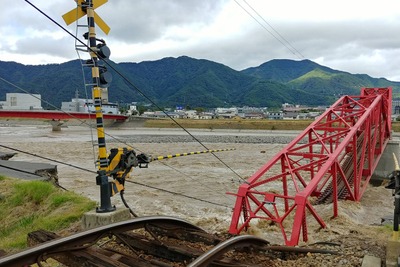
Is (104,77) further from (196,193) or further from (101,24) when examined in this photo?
(196,193)

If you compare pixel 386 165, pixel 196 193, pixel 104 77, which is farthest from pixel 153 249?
pixel 386 165

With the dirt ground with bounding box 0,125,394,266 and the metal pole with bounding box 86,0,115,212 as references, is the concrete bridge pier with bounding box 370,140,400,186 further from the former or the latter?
the metal pole with bounding box 86,0,115,212

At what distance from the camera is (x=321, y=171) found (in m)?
9.90

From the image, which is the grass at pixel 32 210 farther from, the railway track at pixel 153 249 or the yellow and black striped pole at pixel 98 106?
Result: the railway track at pixel 153 249

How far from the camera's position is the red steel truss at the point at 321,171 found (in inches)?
367

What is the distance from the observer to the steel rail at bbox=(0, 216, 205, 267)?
3840 millimetres

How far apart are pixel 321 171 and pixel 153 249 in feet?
19.9

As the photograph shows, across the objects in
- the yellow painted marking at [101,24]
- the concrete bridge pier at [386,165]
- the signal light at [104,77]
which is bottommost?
the concrete bridge pier at [386,165]

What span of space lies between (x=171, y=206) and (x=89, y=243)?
30.5ft

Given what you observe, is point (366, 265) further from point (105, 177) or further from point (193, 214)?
point (193, 214)

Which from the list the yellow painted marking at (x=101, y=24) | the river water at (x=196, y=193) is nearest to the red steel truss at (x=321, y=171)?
the river water at (x=196, y=193)

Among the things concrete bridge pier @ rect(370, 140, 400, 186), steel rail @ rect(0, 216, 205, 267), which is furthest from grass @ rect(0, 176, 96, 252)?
concrete bridge pier @ rect(370, 140, 400, 186)

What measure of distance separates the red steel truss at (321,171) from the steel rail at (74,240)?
11.9 feet

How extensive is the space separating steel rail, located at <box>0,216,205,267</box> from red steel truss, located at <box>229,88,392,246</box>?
362 cm
